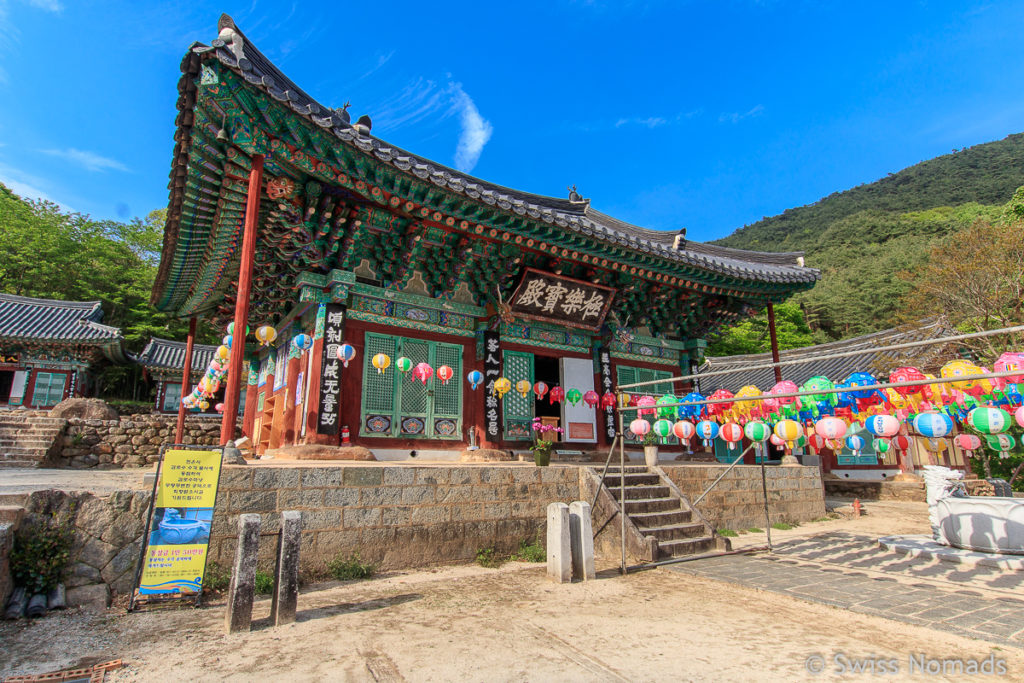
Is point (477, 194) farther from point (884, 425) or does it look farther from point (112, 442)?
point (112, 442)

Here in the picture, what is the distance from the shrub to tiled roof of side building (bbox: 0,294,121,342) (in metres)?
21.5

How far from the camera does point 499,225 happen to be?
9523 millimetres

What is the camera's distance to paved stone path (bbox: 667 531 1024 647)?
4.72m

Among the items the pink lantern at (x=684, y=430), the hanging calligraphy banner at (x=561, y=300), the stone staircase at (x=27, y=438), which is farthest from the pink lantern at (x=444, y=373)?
the stone staircase at (x=27, y=438)

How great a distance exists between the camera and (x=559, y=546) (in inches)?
246

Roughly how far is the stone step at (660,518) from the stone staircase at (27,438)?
678 inches

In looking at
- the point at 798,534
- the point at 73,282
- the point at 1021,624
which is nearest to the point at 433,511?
the point at 1021,624

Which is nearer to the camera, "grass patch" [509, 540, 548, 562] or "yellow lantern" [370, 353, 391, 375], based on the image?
"grass patch" [509, 540, 548, 562]

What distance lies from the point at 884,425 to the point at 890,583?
1.93 m

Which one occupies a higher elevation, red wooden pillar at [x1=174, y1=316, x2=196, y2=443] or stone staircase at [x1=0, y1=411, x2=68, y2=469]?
red wooden pillar at [x1=174, y1=316, x2=196, y2=443]

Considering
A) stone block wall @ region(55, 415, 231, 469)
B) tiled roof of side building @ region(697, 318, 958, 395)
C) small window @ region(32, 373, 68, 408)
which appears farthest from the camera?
small window @ region(32, 373, 68, 408)

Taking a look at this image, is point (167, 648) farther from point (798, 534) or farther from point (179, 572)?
point (798, 534)

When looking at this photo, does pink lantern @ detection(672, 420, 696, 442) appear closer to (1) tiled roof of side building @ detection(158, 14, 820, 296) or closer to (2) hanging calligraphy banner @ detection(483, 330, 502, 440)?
(2) hanging calligraphy banner @ detection(483, 330, 502, 440)

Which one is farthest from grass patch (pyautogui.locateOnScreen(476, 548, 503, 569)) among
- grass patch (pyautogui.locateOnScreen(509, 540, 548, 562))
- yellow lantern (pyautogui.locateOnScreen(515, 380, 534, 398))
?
yellow lantern (pyautogui.locateOnScreen(515, 380, 534, 398))
